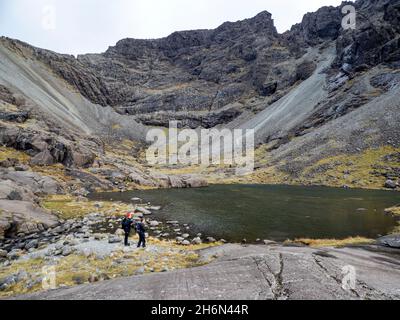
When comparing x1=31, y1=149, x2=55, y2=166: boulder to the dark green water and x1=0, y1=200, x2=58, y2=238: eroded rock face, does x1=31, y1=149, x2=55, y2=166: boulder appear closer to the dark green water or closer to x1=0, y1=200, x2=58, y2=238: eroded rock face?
the dark green water

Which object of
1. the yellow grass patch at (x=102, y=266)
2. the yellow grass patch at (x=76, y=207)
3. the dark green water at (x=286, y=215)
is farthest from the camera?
the yellow grass patch at (x=76, y=207)

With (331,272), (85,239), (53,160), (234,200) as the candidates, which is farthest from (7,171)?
(331,272)

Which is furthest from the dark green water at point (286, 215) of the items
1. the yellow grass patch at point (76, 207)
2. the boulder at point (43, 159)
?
the boulder at point (43, 159)

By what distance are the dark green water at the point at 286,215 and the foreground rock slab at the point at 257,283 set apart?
14.6 meters

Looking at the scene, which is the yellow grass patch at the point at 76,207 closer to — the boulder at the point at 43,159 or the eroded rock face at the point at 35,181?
the eroded rock face at the point at 35,181

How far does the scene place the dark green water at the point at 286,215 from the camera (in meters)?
31.7

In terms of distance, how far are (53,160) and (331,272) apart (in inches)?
2719

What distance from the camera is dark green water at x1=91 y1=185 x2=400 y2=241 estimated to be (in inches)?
1246

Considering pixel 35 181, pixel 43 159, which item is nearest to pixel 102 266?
pixel 35 181

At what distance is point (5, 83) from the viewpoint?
12694 centimetres

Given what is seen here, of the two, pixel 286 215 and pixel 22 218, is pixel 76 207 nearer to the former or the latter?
pixel 22 218

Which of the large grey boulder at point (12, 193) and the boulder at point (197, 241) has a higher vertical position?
the large grey boulder at point (12, 193)

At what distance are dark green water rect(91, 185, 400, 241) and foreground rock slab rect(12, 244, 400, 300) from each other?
14.6 m

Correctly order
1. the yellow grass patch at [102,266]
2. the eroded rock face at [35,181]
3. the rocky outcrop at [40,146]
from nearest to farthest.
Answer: the yellow grass patch at [102,266] → the eroded rock face at [35,181] → the rocky outcrop at [40,146]
